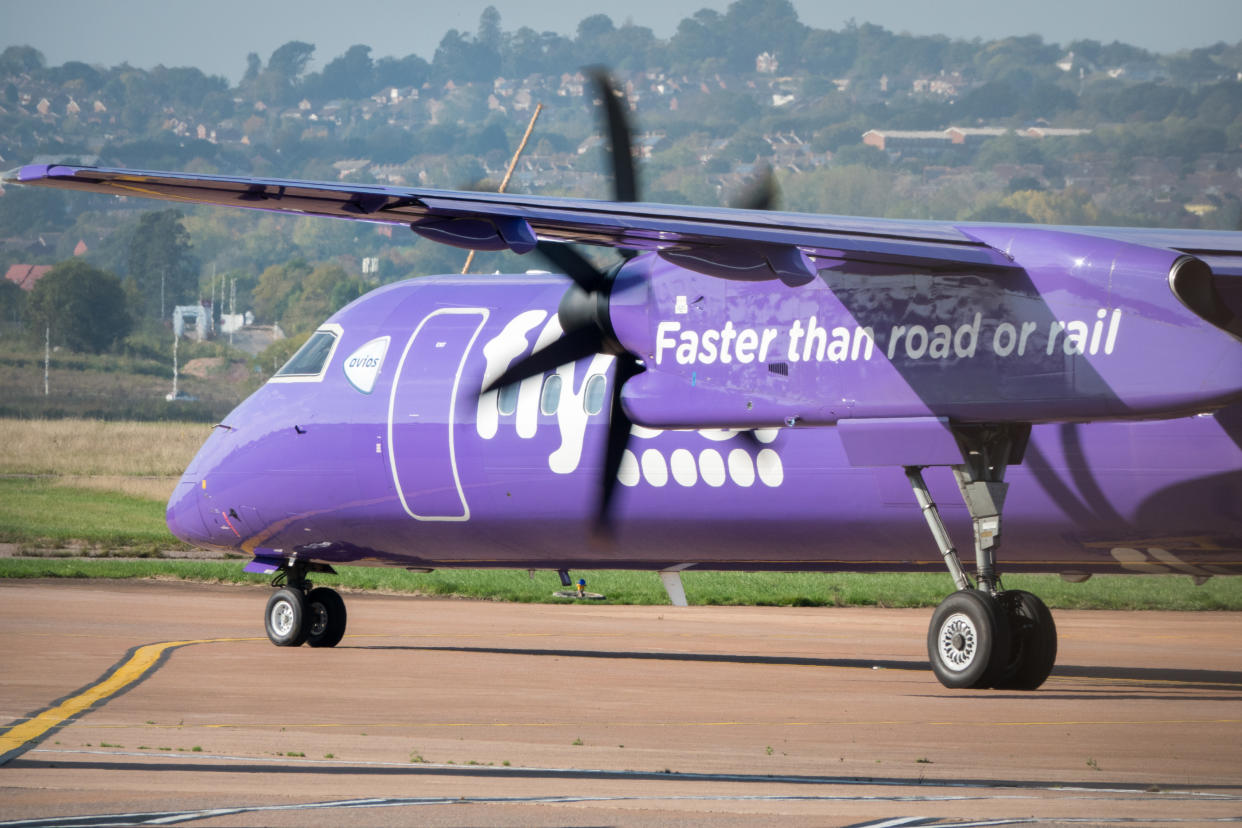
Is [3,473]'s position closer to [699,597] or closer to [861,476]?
[699,597]

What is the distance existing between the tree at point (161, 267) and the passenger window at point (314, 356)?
150m

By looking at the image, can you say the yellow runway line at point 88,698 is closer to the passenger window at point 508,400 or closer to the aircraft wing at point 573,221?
the aircraft wing at point 573,221

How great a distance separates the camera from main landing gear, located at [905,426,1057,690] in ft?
48.2

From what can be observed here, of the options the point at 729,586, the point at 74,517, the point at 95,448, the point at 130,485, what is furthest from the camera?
the point at 95,448

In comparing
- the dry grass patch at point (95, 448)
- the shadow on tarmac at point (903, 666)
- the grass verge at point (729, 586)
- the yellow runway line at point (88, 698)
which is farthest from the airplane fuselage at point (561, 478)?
the dry grass patch at point (95, 448)

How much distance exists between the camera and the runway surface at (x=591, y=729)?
962 cm

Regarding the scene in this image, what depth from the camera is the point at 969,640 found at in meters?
14.8

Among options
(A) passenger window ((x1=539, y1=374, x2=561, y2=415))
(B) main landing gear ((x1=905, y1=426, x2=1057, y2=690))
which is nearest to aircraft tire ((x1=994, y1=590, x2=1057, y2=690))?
(B) main landing gear ((x1=905, y1=426, x2=1057, y2=690))

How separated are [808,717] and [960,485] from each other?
252cm

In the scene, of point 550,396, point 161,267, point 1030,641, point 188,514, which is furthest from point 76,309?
point 1030,641

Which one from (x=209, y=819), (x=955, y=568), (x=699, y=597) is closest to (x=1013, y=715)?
(x=955, y=568)

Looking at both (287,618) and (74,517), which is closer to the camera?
(287,618)

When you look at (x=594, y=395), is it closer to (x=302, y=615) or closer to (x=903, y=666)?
(x=903, y=666)

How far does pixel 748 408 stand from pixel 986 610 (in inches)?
108
